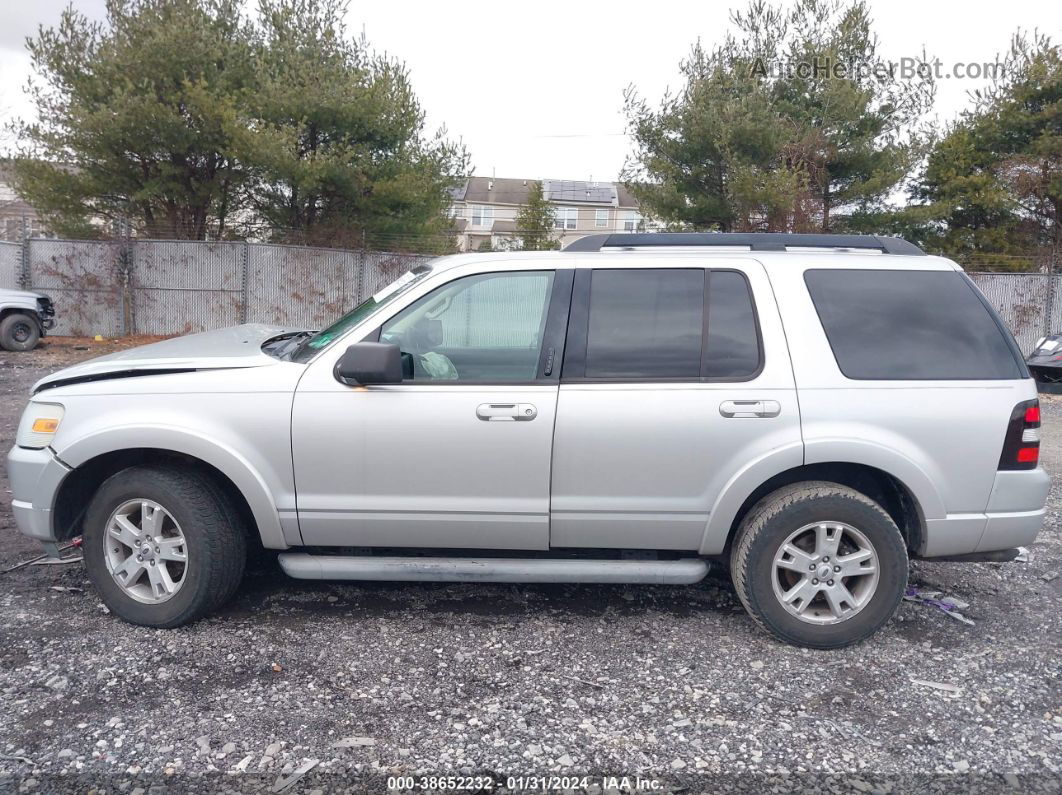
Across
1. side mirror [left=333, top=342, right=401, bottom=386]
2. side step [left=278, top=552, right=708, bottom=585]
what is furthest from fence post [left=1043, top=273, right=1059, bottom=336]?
side mirror [left=333, top=342, right=401, bottom=386]

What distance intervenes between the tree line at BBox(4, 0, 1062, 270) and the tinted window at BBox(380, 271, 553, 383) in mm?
14063

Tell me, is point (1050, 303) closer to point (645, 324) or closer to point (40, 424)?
point (645, 324)

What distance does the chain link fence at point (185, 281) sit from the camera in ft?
59.6

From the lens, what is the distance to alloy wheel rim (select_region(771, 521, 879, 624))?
3.88 metres

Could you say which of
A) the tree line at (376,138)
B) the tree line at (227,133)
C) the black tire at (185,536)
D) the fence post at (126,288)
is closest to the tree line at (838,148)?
the tree line at (376,138)

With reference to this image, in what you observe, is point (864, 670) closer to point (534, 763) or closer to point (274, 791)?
point (534, 763)

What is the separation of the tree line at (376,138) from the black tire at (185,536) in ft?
46.1

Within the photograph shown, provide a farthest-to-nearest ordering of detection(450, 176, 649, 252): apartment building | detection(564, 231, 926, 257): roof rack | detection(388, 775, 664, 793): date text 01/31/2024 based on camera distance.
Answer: detection(450, 176, 649, 252): apartment building
detection(564, 231, 926, 257): roof rack
detection(388, 775, 664, 793): date text 01/31/2024

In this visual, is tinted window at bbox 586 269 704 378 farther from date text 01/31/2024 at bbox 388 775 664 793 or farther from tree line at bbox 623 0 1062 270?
tree line at bbox 623 0 1062 270

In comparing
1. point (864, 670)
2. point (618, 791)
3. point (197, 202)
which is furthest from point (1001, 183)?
point (618, 791)

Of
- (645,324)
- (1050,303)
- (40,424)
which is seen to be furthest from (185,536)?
(1050,303)

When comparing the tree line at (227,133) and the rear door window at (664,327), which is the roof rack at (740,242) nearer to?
the rear door window at (664,327)

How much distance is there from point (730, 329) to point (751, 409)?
0.41m

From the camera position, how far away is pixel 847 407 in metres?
3.87
